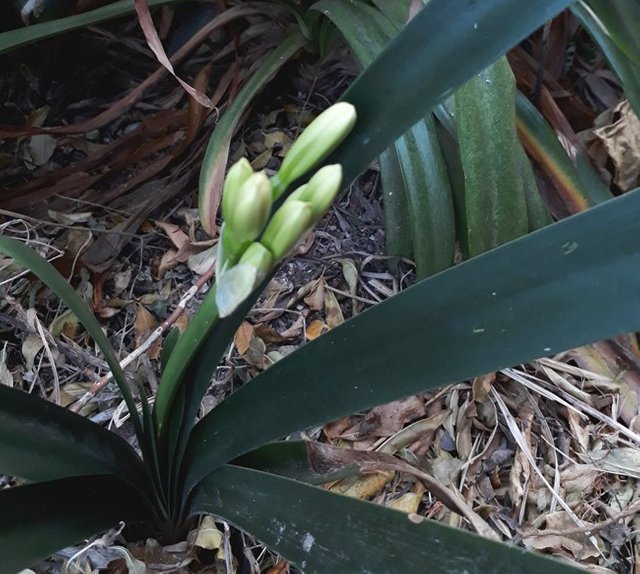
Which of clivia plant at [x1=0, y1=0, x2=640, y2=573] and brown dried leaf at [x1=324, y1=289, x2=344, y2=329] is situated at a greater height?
clivia plant at [x1=0, y1=0, x2=640, y2=573]

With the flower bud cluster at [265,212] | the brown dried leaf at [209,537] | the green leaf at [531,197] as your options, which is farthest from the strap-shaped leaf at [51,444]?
the green leaf at [531,197]

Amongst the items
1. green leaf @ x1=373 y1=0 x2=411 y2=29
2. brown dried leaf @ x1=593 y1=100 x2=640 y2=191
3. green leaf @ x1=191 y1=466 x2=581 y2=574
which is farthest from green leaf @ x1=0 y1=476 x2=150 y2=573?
brown dried leaf @ x1=593 y1=100 x2=640 y2=191

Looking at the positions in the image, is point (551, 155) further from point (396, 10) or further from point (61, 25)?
point (61, 25)

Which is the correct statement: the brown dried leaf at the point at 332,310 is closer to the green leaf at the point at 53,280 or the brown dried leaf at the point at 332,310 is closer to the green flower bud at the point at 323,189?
the green leaf at the point at 53,280

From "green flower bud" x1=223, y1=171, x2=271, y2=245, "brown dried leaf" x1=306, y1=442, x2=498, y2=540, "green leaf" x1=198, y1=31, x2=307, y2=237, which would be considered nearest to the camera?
"green flower bud" x1=223, y1=171, x2=271, y2=245

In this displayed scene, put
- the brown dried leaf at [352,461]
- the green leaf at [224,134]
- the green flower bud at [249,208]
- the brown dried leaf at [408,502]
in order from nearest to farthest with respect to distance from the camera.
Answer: the green flower bud at [249,208] < the brown dried leaf at [352,461] < the brown dried leaf at [408,502] < the green leaf at [224,134]

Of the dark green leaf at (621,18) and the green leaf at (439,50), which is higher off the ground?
→ the green leaf at (439,50)

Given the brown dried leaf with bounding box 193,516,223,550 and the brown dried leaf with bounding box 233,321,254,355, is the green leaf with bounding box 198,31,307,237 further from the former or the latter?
the brown dried leaf with bounding box 193,516,223,550
